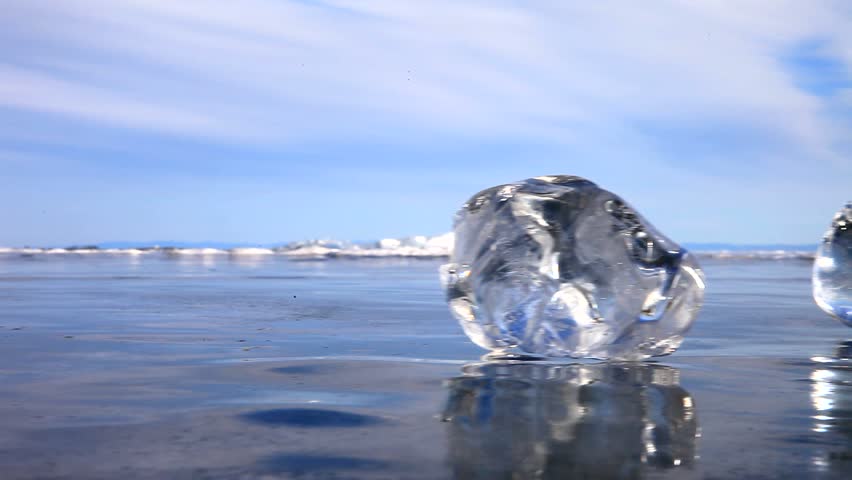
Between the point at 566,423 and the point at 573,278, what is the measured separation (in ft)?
4.87

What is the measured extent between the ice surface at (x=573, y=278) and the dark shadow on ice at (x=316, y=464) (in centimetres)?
196

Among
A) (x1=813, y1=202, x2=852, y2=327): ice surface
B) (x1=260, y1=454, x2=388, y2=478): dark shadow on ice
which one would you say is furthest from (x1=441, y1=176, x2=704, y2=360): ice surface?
(x1=260, y1=454, x2=388, y2=478): dark shadow on ice

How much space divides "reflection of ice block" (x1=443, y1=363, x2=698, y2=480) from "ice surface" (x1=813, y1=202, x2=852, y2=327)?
1.96 meters

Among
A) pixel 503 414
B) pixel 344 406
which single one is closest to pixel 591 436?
pixel 503 414

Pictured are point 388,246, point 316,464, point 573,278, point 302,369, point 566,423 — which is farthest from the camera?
point 388,246

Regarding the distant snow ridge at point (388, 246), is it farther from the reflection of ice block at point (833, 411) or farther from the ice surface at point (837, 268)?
the reflection of ice block at point (833, 411)

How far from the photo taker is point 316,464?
1890mm

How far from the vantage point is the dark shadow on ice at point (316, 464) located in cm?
184

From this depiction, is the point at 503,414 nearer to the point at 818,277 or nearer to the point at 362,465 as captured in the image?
the point at 362,465

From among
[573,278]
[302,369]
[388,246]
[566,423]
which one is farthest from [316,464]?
[388,246]

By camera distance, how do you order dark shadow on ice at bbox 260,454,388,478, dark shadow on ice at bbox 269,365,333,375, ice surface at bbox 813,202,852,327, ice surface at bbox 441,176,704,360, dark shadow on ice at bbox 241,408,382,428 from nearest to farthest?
dark shadow on ice at bbox 260,454,388,478, dark shadow on ice at bbox 241,408,382,428, dark shadow on ice at bbox 269,365,333,375, ice surface at bbox 441,176,704,360, ice surface at bbox 813,202,852,327

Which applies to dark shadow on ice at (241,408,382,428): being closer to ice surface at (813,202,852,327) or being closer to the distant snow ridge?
ice surface at (813,202,852,327)

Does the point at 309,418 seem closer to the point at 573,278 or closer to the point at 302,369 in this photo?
the point at 302,369

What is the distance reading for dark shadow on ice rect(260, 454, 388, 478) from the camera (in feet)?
6.02
